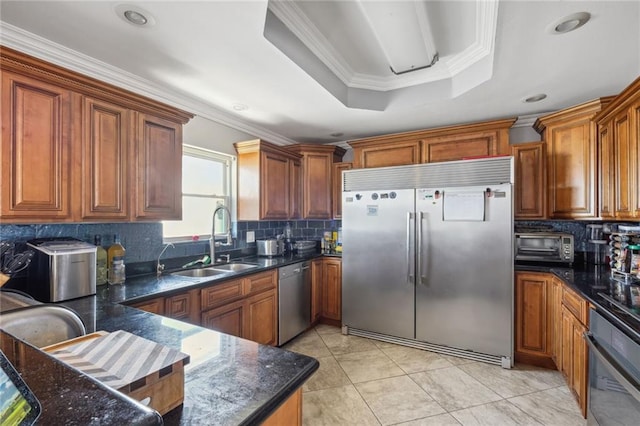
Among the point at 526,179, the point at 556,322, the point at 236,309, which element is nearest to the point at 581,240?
the point at 526,179

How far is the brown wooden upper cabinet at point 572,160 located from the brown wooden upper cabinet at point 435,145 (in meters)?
0.37

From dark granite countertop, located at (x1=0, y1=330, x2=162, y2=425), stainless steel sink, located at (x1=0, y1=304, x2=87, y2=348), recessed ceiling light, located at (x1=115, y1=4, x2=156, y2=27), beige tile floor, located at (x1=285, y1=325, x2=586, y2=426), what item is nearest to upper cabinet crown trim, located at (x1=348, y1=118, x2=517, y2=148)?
beige tile floor, located at (x1=285, y1=325, x2=586, y2=426)

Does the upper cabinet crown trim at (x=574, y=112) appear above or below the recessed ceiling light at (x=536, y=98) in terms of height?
below

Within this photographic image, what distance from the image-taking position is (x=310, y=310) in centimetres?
349

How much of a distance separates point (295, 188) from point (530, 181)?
2.53 metres

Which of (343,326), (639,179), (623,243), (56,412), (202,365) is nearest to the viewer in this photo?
(56,412)

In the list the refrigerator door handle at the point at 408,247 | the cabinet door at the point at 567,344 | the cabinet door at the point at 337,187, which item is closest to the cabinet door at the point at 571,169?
the cabinet door at the point at 567,344

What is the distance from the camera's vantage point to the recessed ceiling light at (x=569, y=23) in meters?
1.56

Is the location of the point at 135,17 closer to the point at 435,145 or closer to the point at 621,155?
the point at 435,145

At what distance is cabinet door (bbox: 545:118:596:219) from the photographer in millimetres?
2525

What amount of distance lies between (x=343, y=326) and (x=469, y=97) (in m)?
2.66

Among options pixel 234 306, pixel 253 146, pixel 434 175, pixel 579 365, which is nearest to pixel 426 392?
pixel 579 365

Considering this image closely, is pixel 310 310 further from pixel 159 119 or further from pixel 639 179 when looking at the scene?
pixel 639 179

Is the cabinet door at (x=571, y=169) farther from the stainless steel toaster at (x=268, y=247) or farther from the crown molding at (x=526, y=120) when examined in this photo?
the stainless steel toaster at (x=268, y=247)
